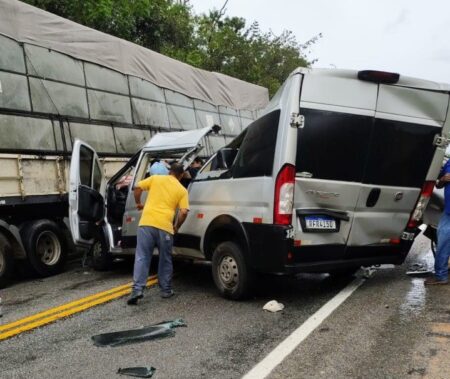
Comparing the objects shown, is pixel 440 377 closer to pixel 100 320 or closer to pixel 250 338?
pixel 250 338

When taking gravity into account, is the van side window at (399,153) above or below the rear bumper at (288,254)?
above

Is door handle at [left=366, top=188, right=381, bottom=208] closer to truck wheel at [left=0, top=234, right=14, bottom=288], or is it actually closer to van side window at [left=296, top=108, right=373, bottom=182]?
van side window at [left=296, top=108, right=373, bottom=182]

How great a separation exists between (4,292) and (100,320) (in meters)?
2.35

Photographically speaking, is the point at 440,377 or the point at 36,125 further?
the point at 36,125

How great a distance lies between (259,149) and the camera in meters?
5.18

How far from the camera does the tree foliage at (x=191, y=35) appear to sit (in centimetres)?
1362

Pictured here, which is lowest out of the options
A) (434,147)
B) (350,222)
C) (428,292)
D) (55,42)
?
(428,292)

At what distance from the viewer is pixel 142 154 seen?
22.9ft

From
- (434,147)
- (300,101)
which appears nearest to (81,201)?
(300,101)

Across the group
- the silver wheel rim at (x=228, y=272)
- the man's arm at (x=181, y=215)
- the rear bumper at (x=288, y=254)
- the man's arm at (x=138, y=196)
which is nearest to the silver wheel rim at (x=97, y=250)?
the man's arm at (x=138, y=196)

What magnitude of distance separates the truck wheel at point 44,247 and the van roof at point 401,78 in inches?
173

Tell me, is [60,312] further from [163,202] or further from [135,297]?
[163,202]

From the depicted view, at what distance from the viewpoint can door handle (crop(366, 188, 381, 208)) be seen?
5.32m

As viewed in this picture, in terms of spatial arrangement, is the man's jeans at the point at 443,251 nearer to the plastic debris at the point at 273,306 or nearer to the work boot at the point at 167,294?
the plastic debris at the point at 273,306
